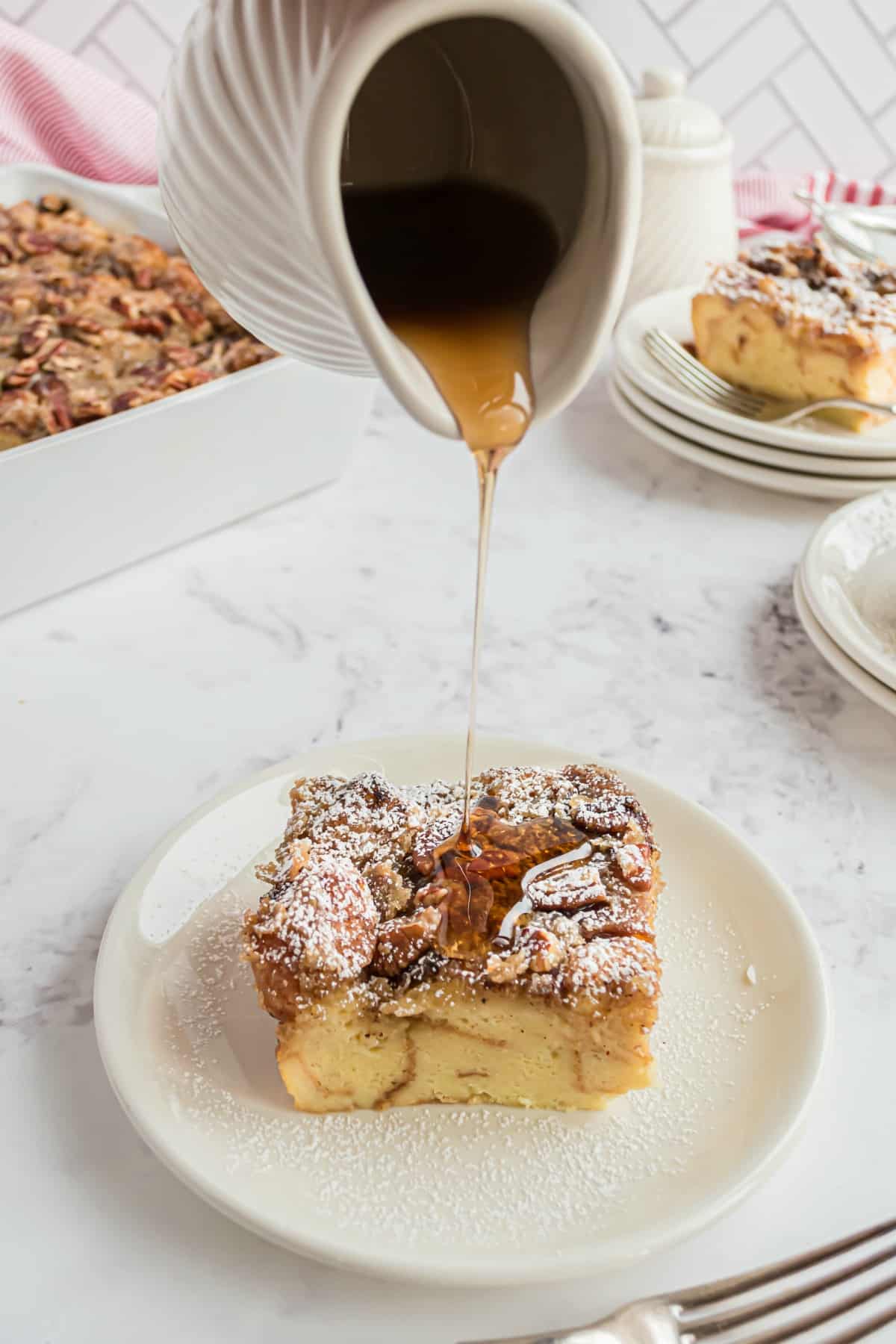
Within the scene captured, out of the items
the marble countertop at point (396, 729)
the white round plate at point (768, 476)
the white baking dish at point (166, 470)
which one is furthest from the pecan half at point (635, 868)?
the white round plate at point (768, 476)

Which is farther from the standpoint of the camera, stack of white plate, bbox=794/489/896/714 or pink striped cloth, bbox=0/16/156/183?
pink striped cloth, bbox=0/16/156/183

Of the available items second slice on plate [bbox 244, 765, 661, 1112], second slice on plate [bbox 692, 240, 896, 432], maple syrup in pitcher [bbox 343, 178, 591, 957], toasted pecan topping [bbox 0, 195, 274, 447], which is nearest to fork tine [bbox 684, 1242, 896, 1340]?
second slice on plate [bbox 244, 765, 661, 1112]

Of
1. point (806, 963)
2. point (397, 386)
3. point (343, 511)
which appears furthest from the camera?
point (343, 511)

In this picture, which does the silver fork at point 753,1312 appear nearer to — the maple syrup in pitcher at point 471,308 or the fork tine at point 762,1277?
the fork tine at point 762,1277

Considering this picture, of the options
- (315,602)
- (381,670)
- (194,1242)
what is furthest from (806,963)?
(315,602)

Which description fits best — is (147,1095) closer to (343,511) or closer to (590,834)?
(590,834)

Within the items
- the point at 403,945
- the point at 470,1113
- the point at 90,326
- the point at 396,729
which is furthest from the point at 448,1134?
the point at 90,326

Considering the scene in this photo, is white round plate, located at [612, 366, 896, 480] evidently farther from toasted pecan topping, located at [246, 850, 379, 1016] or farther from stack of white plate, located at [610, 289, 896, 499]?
toasted pecan topping, located at [246, 850, 379, 1016]
